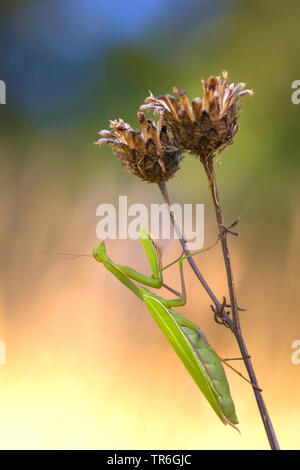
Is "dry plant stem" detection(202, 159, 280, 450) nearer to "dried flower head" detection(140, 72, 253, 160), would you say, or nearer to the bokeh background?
"dried flower head" detection(140, 72, 253, 160)

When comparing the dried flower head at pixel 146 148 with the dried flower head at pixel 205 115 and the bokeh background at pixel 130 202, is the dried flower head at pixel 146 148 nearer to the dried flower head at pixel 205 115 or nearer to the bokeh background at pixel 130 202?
the dried flower head at pixel 205 115

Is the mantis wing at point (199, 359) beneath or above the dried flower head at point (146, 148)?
beneath

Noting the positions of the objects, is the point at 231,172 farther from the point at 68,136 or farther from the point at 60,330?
the point at 60,330

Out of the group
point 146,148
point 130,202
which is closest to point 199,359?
point 146,148

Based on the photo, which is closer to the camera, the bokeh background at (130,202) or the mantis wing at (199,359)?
the mantis wing at (199,359)

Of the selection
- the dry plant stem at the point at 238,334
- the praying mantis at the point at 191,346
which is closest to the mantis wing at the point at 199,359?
the praying mantis at the point at 191,346
